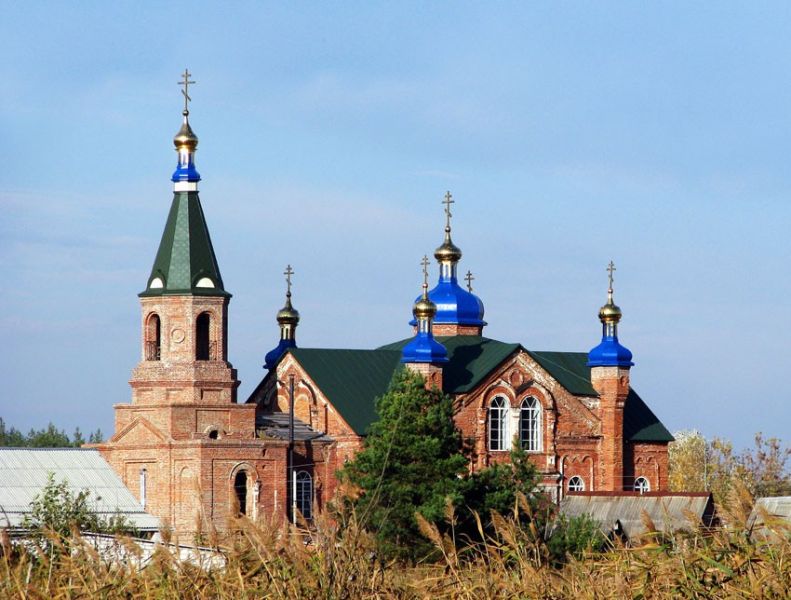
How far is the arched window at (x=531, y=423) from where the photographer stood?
135ft

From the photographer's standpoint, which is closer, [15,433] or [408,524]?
[408,524]

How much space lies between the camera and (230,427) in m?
37.0

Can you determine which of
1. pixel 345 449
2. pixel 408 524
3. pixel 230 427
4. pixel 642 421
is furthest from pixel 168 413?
pixel 642 421

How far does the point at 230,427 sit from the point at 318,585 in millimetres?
28417

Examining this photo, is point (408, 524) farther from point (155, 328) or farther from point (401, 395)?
point (155, 328)

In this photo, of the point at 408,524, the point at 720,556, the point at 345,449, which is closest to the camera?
the point at 720,556

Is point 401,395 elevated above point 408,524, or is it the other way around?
point 401,395

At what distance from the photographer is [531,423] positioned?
41.3 meters

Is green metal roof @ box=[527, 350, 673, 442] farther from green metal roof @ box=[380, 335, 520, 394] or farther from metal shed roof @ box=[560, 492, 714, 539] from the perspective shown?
metal shed roof @ box=[560, 492, 714, 539]

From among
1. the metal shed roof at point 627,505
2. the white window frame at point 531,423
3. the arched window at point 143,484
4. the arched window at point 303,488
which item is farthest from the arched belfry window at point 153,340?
the white window frame at point 531,423

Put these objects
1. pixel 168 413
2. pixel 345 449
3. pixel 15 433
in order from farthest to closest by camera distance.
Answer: pixel 15 433 → pixel 345 449 → pixel 168 413

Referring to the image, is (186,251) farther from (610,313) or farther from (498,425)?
(610,313)

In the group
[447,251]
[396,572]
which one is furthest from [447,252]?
[396,572]

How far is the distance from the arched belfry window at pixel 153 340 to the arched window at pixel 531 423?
909cm
